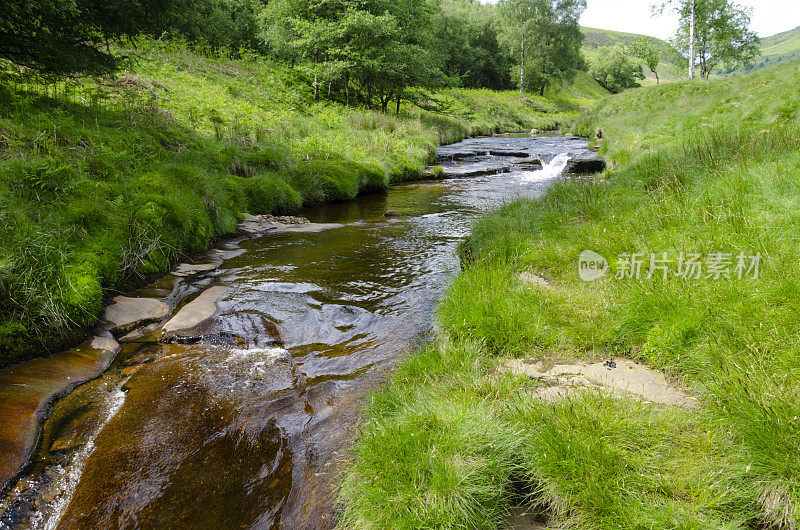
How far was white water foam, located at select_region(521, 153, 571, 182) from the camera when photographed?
14131mm

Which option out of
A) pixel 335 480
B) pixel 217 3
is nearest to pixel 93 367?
pixel 335 480

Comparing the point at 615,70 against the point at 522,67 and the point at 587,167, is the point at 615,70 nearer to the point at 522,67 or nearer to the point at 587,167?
the point at 522,67

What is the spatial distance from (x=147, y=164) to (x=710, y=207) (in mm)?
8575

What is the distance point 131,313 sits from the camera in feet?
15.0

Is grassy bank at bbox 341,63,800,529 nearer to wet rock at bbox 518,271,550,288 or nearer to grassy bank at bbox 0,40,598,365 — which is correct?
wet rock at bbox 518,271,550,288

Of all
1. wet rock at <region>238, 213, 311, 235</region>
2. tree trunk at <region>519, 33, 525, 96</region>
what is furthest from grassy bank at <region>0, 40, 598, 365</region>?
tree trunk at <region>519, 33, 525, 96</region>

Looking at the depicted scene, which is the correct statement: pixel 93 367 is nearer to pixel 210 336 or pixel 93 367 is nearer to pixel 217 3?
pixel 210 336

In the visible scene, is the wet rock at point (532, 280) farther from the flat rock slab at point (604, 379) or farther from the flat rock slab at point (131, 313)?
the flat rock slab at point (131, 313)

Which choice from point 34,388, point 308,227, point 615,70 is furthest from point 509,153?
point 615,70

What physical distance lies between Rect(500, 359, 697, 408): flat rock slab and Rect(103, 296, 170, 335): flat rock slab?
4.01 meters

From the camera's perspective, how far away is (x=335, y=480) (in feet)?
8.27

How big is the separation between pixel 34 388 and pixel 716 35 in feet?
167

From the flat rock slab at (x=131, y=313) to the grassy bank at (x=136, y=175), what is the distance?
0.23 metres

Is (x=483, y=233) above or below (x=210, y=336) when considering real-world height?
above
